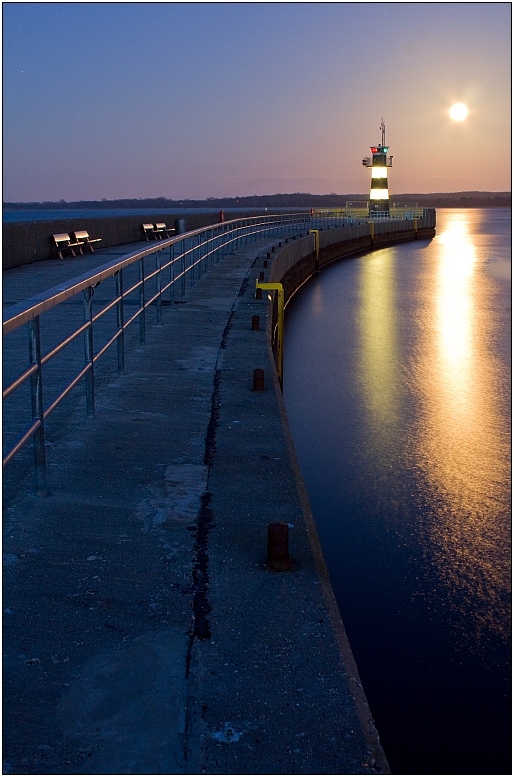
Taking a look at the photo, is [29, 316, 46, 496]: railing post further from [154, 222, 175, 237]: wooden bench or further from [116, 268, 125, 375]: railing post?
[154, 222, 175, 237]: wooden bench

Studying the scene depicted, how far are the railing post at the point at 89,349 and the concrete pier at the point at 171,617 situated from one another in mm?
123

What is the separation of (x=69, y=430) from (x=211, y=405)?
49.4 inches

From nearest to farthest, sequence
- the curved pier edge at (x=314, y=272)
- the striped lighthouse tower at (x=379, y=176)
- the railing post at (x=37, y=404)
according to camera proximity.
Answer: the curved pier edge at (x=314, y=272) < the railing post at (x=37, y=404) < the striped lighthouse tower at (x=379, y=176)

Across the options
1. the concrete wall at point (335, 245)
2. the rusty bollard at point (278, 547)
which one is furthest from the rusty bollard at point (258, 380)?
the concrete wall at point (335, 245)

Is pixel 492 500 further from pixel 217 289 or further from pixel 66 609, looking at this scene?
pixel 217 289

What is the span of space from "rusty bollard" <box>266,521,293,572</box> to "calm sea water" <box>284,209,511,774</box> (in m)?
1.41

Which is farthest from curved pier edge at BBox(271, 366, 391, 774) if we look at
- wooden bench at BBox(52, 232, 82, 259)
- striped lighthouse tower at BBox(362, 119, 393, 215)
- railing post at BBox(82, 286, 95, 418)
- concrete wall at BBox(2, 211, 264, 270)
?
striped lighthouse tower at BBox(362, 119, 393, 215)

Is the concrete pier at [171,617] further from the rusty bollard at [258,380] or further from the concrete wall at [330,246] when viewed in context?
the concrete wall at [330,246]

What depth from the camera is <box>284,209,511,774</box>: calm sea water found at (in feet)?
15.4

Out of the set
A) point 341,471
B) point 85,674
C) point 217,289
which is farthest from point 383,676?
point 217,289

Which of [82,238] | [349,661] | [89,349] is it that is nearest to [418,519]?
[89,349]

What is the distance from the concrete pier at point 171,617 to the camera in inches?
101

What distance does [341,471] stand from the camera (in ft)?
30.6

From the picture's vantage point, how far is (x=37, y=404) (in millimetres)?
4262
